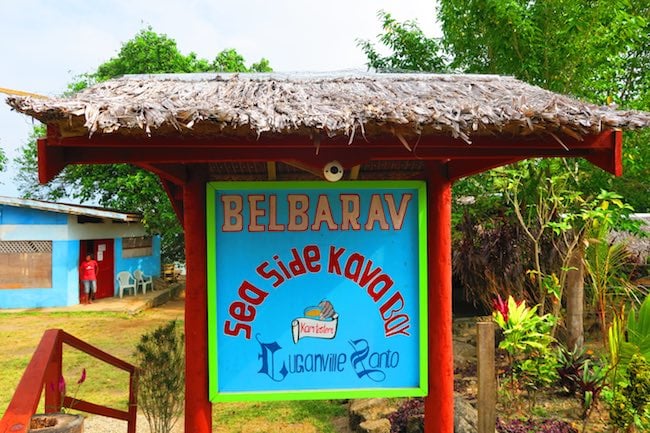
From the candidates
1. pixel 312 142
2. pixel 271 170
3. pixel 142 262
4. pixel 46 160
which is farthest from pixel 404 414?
pixel 142 262

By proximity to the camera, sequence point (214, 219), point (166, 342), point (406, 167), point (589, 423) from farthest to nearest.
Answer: point (589, 423), point (166, 342), point (406, 167), point (214, 219)

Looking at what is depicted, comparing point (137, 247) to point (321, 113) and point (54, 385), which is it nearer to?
point (54, 385)

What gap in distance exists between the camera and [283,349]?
3.06 metres

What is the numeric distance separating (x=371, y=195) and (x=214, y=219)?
1.05m

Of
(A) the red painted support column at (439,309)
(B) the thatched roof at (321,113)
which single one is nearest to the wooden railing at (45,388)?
(B) the thatched roof at (321,113)

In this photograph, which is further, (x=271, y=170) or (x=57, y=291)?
(x=57, y=291)

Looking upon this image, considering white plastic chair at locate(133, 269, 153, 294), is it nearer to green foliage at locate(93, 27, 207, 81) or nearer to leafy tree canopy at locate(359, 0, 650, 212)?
green foliage at locate(93, 27, 207, 81)

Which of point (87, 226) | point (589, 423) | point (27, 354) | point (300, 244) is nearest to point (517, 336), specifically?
point (589, 423)

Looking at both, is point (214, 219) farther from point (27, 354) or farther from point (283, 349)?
point (27, 354)

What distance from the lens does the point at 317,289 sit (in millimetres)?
3096

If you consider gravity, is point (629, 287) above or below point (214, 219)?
below

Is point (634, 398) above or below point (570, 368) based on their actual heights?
above

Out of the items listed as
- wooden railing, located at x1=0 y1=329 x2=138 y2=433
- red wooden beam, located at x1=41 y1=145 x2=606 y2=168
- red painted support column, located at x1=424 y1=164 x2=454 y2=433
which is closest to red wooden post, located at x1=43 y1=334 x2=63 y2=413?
wooden railing, located at x1=0 y1=329 x2=138 y2=433

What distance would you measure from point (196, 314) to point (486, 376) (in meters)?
2.00
